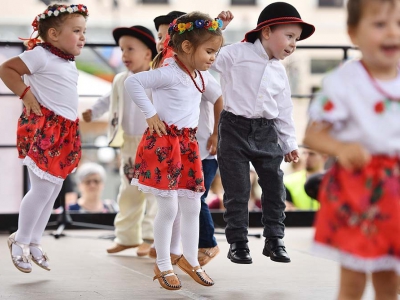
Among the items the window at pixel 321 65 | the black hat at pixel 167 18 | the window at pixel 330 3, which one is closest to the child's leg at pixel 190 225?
the black hat at pixel 167 18

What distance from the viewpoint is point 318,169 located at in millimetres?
7672

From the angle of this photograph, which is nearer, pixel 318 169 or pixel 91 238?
pixel 91 238

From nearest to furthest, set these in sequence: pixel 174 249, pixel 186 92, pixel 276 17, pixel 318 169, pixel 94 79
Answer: pixel 186 92 → pixel 276 17 → pixel 174 249 → pixel 318 169 → pixel 94 79

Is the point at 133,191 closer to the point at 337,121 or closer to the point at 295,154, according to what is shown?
the point at 295,154

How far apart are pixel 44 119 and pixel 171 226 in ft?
2.84

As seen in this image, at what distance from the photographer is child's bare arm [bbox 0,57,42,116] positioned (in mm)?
4262

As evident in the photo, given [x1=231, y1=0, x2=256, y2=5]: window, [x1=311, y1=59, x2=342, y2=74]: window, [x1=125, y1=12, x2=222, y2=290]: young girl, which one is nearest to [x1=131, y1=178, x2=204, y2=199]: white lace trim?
[x1=125, y1=12, x2=222, y2=290]: young girl

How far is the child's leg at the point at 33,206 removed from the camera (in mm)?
4285

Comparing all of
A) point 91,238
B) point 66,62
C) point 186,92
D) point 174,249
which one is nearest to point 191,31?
point 186,92

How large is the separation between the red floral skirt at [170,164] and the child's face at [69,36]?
74cm

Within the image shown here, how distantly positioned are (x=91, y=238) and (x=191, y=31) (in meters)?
2.56

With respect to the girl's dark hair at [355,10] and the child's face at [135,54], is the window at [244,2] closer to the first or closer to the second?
the child's face at [135,54]

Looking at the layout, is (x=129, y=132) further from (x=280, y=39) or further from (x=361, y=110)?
(x=361, y=110)

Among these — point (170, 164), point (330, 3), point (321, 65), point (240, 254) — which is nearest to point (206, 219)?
point (240, 254)
